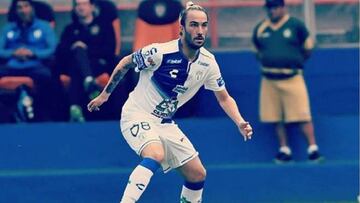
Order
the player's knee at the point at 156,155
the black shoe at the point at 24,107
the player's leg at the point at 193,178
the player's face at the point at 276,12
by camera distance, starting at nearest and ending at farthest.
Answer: the player's knee at the point at 156,155
the player's leg at the point at 193,178
the player's face at the point at 276,12
the black shoe at the point at 24,107

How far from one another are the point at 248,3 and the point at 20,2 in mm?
2462

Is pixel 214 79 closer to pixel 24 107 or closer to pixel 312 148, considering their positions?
pixel 312 148

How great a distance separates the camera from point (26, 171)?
14.0 m

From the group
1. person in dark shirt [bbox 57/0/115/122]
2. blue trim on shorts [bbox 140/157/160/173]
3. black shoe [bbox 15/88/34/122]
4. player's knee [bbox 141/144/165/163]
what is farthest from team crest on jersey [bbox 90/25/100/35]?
blue trim on shorts [bbox 140/157/160/173]

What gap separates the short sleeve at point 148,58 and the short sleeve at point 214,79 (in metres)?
0.45

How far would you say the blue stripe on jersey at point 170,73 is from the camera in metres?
10.8

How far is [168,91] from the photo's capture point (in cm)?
1098

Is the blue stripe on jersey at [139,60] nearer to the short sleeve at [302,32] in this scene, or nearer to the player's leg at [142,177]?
the player's leg at [142,177]

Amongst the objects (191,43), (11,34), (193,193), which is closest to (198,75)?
(191,43)

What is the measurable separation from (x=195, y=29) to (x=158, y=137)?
2.89ft

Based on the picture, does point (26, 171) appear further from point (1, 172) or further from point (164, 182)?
point (164, 182)

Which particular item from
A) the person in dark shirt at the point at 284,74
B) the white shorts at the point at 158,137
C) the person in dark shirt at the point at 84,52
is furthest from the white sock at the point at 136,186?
the person in dark shirt at the point at 284,74

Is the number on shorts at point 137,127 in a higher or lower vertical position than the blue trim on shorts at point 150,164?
higher

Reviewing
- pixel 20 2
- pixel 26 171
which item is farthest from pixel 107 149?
pixel 20 2
